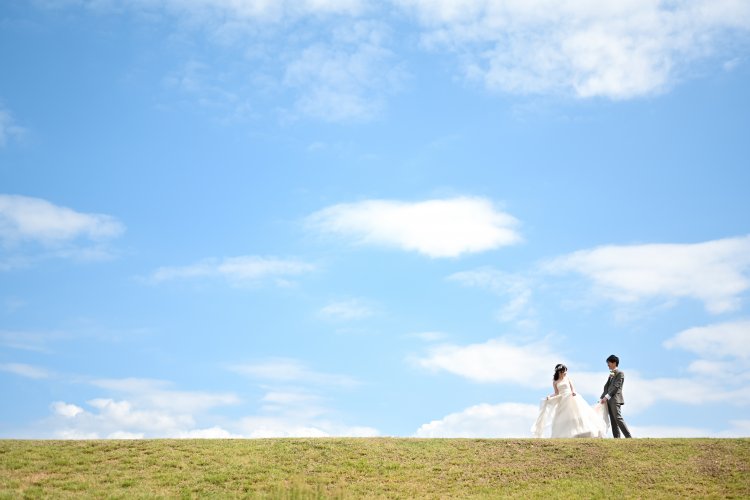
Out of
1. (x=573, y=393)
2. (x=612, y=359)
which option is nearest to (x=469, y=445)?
(x=573, y=393)

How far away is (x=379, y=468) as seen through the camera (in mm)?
25219

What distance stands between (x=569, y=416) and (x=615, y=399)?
1.78 m

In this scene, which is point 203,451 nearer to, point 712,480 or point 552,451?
point 552,451

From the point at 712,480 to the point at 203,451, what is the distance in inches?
647

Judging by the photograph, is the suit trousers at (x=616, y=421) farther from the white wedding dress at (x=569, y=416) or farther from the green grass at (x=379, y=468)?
the green grass at (x=379, y=468)

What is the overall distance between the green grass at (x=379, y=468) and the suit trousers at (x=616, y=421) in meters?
1.54

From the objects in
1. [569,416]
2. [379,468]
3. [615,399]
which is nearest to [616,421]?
[615,399]

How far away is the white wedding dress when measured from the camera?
2888 centimetres

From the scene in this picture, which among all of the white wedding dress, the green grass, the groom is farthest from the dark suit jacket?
the green grass

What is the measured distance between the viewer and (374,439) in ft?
92.7

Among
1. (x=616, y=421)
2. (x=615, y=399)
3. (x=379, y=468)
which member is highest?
(x=615, y=399)

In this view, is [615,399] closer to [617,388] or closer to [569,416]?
[617,388]

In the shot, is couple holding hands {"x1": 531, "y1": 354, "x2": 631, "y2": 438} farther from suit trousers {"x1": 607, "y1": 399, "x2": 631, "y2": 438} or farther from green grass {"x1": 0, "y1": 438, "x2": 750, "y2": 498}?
green grass {"x1": 0, "y1": 438, "x2": 750, "y2": 498}

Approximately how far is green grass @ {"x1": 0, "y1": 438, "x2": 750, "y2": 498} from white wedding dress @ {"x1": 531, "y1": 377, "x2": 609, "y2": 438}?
4.52 feet
